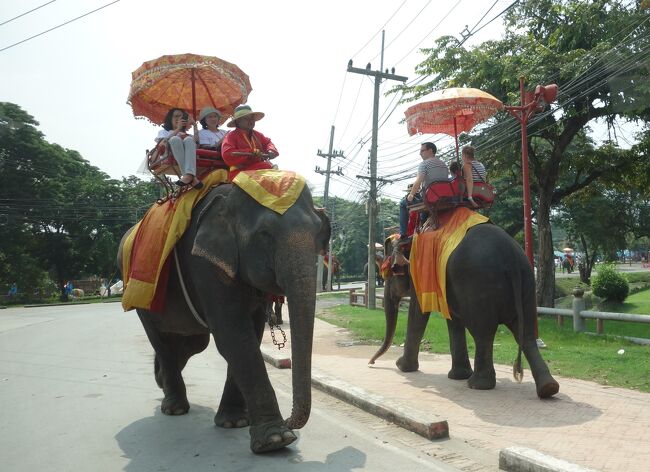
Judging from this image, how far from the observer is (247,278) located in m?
4.54

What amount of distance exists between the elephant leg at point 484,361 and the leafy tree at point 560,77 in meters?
10.7

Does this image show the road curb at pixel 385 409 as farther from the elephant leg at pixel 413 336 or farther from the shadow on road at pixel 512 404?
the elephant leg at pixel 413 336

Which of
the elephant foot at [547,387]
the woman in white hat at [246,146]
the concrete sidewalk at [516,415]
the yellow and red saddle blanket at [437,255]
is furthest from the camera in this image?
the yellow and red saddle blanket at [437,255]

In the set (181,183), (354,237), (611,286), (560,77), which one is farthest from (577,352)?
(354,237)

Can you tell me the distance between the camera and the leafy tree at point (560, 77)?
15.4 meters

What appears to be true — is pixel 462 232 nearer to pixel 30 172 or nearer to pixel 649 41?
pixel 649 41

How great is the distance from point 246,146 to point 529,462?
349 centimetres

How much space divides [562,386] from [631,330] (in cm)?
A: 885

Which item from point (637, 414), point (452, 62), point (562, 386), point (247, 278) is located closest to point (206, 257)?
point (247, 278)

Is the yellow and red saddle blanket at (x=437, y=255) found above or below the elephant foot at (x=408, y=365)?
above

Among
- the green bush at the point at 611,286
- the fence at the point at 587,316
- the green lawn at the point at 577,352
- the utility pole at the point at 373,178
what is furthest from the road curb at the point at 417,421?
the green bush at the point at 611,286

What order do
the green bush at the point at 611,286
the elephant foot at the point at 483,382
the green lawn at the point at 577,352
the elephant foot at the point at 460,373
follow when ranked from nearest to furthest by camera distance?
1. the elephant foot at the point at 483,382
2. the green lawn at the point at 577,352
3. the elephant foot at the point at 460,373
4. the green bush at the point at 611,286

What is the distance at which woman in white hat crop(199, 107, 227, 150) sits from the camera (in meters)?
6.43

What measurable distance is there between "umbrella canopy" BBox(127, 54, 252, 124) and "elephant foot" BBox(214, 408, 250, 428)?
11.7ft
